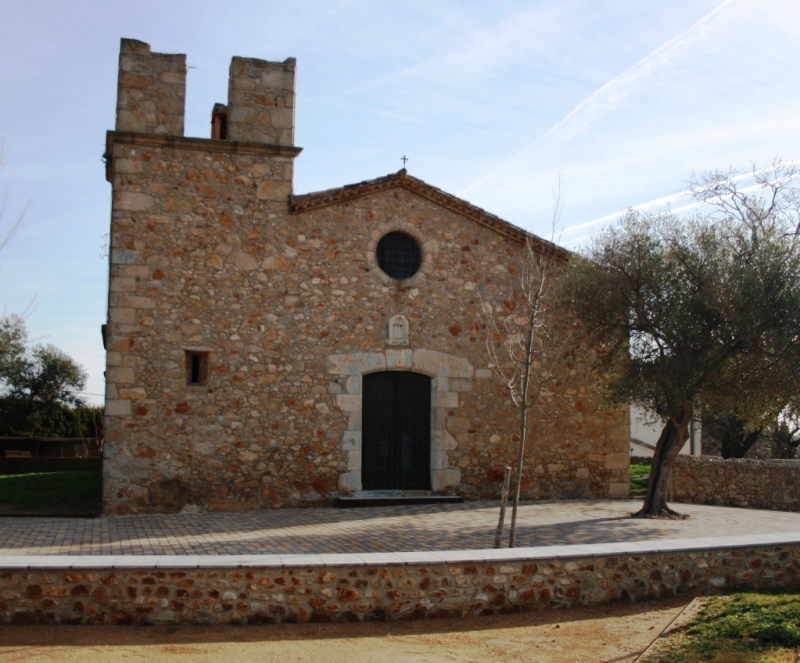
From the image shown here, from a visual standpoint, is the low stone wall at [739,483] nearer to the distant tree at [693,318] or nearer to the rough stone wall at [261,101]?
the distant tree at [693,318]

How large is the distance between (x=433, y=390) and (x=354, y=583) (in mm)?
7216

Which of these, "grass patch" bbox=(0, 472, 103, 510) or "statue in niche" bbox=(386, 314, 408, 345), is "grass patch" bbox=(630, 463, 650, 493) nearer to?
"statue in niche" bbox=(386, 314, 408, 345)

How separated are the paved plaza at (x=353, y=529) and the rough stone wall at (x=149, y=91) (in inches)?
243

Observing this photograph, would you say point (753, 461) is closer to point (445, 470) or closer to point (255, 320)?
point (445, 470)

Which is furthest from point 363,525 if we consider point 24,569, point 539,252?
point 539,252

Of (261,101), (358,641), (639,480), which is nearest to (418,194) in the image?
(261,101)

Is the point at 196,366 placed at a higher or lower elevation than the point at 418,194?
lower

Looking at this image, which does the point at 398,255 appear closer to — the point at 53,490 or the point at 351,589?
the point at 53,490

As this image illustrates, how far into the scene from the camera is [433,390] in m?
13.6

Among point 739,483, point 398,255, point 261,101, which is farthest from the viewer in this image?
point 739,483

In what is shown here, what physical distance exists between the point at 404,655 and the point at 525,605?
63.2 inches

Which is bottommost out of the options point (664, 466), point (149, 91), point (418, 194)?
point (664, 466)

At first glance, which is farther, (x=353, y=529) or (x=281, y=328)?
(x=281, y=328)

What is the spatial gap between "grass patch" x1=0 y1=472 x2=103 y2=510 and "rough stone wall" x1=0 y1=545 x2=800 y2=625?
6901 mm
